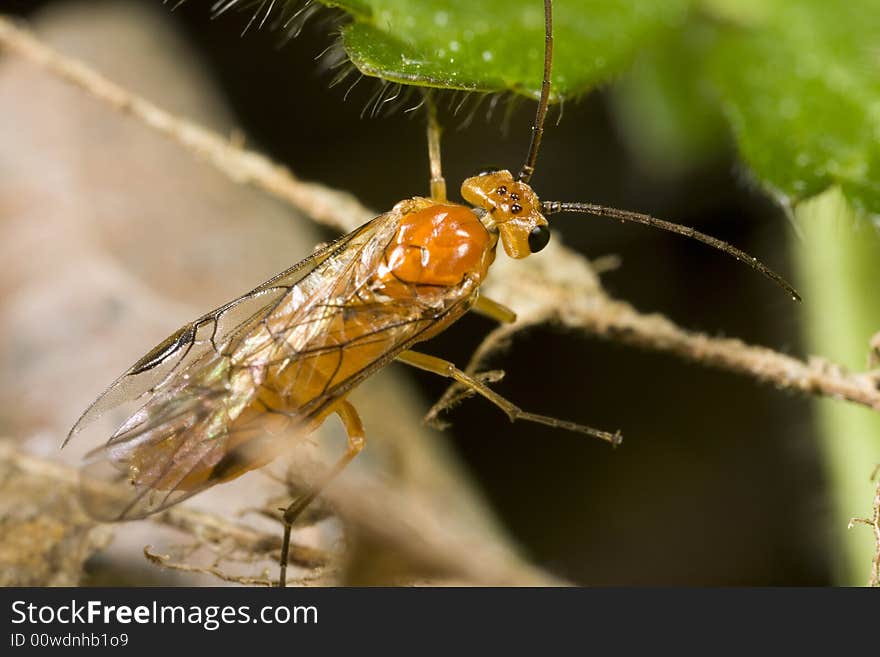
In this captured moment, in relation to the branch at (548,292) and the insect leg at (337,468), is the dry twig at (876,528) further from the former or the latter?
the insect leg at (337,468)

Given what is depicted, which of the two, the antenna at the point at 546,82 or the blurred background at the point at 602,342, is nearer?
the antenna at the point at 546,82

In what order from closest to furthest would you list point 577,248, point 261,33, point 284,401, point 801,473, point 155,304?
point 284,401
point 155,304
point 801,473
point 577,248
point 261,33

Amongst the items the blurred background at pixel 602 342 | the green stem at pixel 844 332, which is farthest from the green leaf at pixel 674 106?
the green stem at pixel 844 332

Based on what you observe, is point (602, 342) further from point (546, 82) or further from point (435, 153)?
point (546, 82)

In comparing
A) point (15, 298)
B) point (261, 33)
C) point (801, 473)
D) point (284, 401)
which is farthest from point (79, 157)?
point (801, 473)

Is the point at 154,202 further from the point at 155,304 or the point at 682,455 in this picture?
the point at 682,455

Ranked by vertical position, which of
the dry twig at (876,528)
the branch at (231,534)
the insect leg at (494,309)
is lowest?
the dry twig at (876,528)

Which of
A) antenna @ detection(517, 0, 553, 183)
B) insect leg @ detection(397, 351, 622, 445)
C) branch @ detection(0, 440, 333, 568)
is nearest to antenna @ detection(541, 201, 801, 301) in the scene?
antenna @ detection(517, 0, 553, 183)
